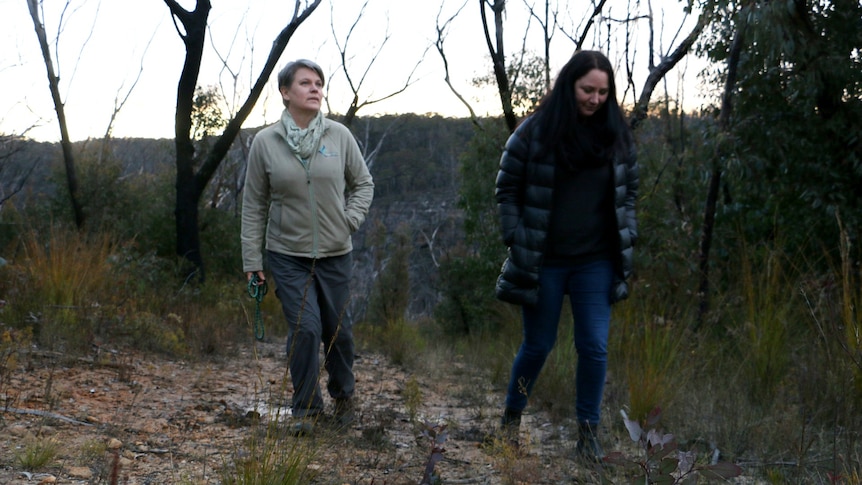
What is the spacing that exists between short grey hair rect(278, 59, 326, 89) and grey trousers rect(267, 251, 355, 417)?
0.89m

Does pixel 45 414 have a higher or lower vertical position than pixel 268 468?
Result: lower

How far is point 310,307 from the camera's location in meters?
4.39

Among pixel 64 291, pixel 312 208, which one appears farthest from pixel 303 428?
pixel 64 291

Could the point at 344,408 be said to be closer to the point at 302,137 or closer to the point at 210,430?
the point at 210,430

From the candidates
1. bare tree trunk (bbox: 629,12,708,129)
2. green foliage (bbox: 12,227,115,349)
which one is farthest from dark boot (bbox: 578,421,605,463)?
bare tree trunk (bbox: 629,12,708,129)

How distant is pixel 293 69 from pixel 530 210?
1444 millimetres

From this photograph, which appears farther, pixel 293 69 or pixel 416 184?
pixel 416 184

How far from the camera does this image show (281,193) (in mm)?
4434

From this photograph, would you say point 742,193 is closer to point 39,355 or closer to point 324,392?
point 324,392

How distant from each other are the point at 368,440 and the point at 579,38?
6902 millimetres

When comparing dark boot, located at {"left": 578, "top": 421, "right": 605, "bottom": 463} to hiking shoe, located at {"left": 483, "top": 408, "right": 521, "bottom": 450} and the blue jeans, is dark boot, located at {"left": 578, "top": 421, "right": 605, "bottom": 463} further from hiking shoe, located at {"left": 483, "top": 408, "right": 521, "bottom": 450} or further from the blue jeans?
hiking shoe, located at {"left": 483, "top": 408, "right": 521, "bottom": 450}

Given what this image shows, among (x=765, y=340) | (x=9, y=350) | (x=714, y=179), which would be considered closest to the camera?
(x=765, y=340)

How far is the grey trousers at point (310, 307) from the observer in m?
4.35

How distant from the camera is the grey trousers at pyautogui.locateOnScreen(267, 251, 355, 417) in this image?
4.35 meters
